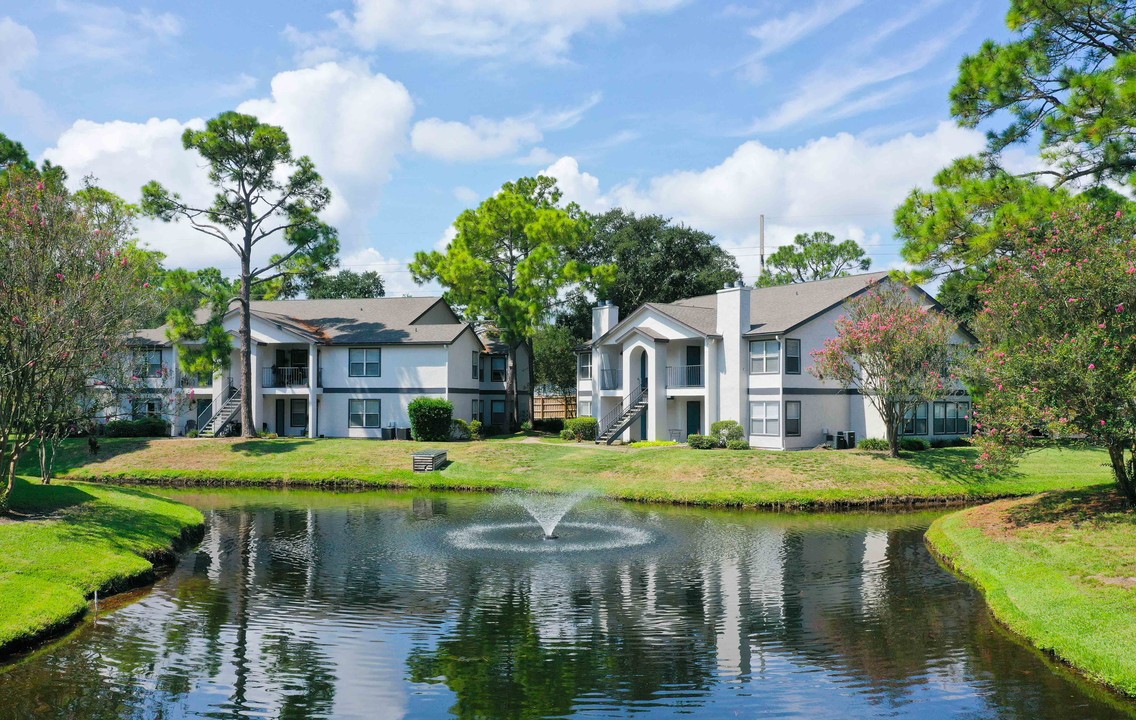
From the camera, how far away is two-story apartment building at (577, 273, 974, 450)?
131 feet

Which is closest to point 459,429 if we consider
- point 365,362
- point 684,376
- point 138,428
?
point 365,362

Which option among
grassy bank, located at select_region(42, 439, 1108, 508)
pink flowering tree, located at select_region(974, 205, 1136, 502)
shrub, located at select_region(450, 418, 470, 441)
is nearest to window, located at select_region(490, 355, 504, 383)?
shrub, located at select_region(450, 418, 470, 441)

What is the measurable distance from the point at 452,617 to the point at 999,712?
27.7 ft

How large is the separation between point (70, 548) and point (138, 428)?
3095 centimetres

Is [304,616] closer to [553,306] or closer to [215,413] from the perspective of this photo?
[215,413]

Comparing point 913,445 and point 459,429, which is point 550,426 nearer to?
point 459,429

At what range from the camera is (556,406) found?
65562 millimetres

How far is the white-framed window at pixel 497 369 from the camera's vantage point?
54.0 metres

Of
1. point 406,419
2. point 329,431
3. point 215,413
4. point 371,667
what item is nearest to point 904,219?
point 371,667

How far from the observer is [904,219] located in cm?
2723

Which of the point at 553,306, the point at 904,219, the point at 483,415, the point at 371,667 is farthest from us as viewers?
the point at 553,306

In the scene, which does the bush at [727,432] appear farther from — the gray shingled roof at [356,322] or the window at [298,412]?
the window at [298,412]

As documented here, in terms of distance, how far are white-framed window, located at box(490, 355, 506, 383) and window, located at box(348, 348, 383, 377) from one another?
8.42 metres

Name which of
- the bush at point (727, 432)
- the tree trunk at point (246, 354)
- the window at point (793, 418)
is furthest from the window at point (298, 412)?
the window at point (793, 418)
